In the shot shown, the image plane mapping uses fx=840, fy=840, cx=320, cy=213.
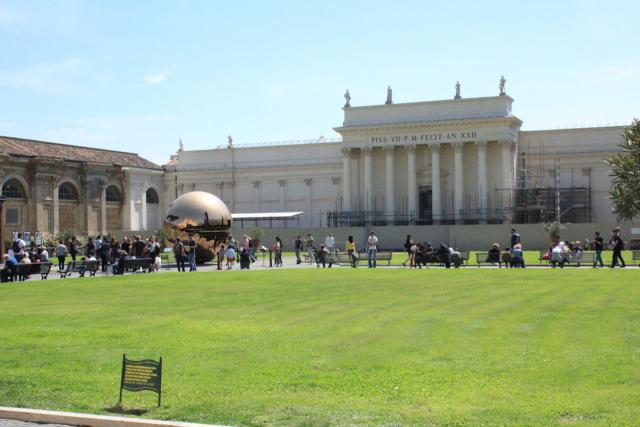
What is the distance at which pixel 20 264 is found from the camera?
1261 inches

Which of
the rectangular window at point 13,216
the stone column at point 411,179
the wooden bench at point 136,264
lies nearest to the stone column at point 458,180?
the stone column at point 411,179

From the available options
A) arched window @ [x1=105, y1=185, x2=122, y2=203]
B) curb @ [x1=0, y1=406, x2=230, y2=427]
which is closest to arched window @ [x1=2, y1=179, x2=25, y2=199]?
arched window @ [x1=105, y1=185, x2=122, y2=203]

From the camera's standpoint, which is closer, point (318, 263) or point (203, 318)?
point (203, 318)

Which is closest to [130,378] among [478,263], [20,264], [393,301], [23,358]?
[23,358]

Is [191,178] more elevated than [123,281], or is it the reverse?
[191,178]

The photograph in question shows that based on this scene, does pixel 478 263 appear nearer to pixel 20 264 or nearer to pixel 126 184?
pixel 20 264

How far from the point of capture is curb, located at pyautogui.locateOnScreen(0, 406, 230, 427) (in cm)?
913

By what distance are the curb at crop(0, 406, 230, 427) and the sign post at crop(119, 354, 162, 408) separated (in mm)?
471

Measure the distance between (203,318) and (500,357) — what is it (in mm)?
7205

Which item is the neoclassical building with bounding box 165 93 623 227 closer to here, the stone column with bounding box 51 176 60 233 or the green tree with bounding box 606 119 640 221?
the green tree with bounding box 606 119 640 221

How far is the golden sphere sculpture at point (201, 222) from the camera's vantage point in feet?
134

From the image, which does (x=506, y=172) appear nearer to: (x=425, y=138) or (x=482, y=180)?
(x=482, y=180)

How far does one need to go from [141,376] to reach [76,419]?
2.80ft

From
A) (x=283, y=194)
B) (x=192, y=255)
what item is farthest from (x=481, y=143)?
(x=192, y=255)
